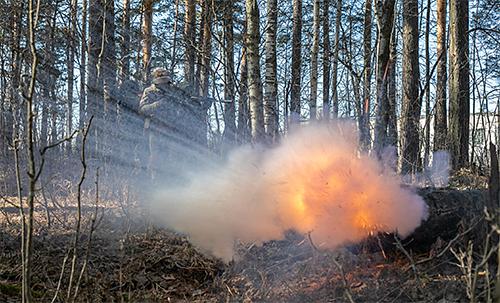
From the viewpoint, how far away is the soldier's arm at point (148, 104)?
9273 millimetres

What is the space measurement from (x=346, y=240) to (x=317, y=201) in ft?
1.72

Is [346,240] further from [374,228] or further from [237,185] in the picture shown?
[237,185]

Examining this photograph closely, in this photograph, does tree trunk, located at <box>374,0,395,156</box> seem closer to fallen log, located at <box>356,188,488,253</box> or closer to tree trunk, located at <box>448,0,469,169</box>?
fallen log, located at <box>356,188,488,253</box>

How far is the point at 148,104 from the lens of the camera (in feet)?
30.6

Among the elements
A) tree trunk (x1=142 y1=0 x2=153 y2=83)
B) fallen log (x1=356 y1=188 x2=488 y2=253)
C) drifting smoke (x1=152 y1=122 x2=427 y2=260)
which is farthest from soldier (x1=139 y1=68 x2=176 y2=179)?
fallen log (x1=356 y1=188 x2=488 y2=253)

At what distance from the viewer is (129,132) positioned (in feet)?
33.2

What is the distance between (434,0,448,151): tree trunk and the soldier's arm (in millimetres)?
5907

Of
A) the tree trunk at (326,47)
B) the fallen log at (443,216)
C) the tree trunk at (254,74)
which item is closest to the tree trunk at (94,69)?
the tree trunk at (254,74)

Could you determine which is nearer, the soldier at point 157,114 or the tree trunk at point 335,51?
the soldier at point 157,114

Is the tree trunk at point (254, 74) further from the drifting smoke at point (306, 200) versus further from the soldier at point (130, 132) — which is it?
Result: the soldier at point (130, 132)

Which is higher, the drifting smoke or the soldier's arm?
the soldier's arm

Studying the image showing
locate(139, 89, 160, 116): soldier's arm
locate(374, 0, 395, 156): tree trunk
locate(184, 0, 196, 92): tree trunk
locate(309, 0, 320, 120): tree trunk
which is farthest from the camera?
locate(184, 0, 196, 92): tree trunk

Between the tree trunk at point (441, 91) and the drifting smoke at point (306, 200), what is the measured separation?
214 inches

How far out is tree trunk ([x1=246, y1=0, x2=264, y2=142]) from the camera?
30.0 feet
